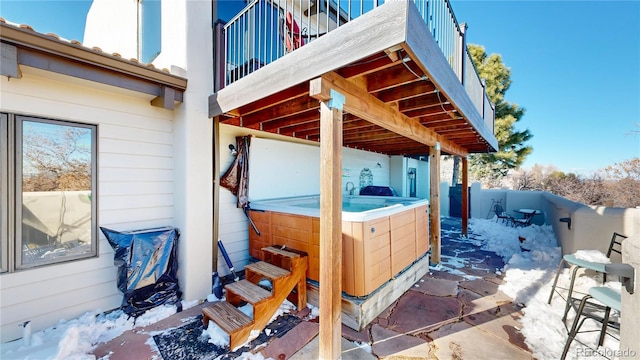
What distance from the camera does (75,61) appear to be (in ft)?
7.72

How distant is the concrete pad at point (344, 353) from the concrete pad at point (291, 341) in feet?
0.18

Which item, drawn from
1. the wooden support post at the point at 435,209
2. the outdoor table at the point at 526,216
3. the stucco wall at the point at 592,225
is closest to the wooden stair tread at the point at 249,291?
the wooden support post at the point at 435,209

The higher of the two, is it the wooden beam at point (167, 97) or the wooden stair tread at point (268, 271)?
the wooden beam at point (167, 97)

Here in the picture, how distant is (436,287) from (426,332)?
1309 mm

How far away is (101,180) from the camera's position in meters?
2.81

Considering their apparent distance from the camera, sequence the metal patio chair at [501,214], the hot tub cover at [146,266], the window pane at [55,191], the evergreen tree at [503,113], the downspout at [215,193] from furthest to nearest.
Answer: the evergreen tree at [503,113] → the metal patio chair at [501,214] → the downspout at [215,193] → the hot tub cover at [146,266] → the window pane at [55,191]

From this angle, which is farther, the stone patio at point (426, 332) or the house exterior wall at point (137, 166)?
the house exterior wall at point (137, 166)

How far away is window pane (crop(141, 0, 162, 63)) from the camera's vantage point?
376 cm

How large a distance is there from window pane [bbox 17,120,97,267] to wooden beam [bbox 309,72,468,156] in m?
2.87

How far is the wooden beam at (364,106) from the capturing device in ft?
6.38

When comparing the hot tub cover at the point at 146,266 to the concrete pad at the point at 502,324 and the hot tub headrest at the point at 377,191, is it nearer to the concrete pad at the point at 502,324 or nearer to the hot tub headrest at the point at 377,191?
the concrete pad at the point at 502,324

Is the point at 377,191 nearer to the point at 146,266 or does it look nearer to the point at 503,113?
the point at 146,266

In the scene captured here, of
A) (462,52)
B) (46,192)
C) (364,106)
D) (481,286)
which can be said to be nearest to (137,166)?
(46,192)

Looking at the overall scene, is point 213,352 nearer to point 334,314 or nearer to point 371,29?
point 334,314
